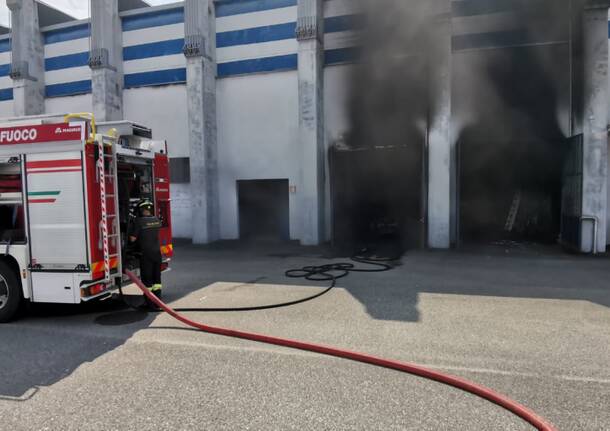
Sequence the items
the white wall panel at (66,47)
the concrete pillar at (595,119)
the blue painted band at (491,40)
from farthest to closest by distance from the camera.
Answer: the white wall panel at (66,47), the blue painted band at (491,40), the concrete pillar at (595,119)

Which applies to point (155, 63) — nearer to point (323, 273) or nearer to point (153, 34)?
point (153, 34)

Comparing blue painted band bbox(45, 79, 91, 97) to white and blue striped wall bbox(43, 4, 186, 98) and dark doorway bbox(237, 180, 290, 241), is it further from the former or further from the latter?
dark doorway bbox(237, 180, 290, 241)

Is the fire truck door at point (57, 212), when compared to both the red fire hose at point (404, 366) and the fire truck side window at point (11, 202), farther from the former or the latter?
the red fire hose at point (404, 366)

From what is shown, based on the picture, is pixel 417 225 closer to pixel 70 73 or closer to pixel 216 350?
pixel 216 350

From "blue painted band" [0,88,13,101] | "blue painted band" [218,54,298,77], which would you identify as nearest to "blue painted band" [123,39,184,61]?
"blue painted band" [218,54,298,77]

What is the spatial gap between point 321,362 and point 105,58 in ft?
49.7

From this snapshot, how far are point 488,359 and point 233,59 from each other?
13487 millimetres

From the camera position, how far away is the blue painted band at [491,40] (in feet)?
40.1

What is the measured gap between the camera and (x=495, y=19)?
12.3m

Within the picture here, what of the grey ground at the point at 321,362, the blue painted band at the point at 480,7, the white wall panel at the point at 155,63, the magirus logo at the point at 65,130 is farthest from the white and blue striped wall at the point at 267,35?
the magirus logo at the point at 65,130

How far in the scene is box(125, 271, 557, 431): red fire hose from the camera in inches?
121

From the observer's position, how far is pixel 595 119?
11.1 metres

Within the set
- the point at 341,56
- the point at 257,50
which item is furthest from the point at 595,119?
the point at 257,50

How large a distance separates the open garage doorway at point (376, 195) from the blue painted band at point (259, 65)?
11.1 ft
